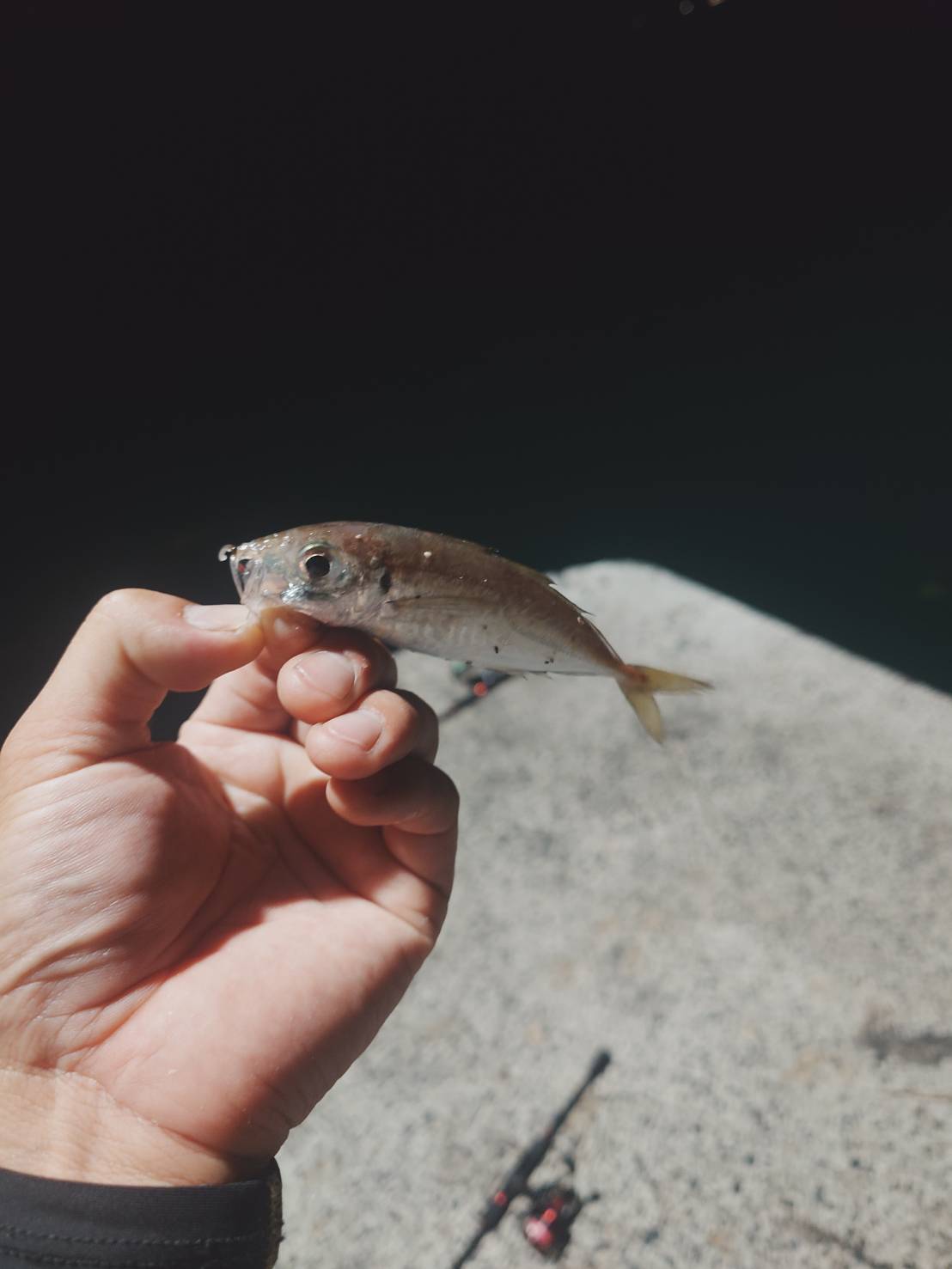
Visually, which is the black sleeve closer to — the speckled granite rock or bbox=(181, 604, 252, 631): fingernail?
bbox=(181, 604, 252, 631): fingernail

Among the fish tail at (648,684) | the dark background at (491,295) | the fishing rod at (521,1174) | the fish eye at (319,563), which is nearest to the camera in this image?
the fish eye at (319,563)

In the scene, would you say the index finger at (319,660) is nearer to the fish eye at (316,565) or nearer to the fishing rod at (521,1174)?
the fish eye at (316,565)

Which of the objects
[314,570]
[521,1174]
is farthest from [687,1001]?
[314,570]

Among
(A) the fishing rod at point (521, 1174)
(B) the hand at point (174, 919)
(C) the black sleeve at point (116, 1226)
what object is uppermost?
(B) the hand at point (174, 919)

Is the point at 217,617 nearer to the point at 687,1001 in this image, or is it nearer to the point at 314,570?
the point at 314,570

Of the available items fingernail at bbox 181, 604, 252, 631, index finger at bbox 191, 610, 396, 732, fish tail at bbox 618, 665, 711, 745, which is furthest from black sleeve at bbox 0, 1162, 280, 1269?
fish tail at bbox 618, 665, 711, 745

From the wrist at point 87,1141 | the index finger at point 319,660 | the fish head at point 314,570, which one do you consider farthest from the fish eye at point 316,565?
the wrist at point 87,1141
